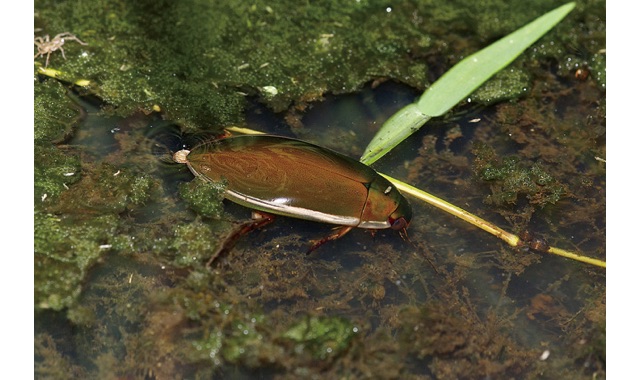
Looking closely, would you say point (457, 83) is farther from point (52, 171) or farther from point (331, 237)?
point (52, 171)

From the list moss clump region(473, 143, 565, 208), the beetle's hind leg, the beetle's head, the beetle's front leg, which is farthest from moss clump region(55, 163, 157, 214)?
moss clump region(473, 143, 565, 208)

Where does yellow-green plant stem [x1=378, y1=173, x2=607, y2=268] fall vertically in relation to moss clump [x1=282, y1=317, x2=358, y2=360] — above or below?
above

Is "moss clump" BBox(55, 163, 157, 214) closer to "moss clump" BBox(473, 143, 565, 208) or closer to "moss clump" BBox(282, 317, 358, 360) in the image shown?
"moss clump" BBox(282, 317, 358, 360)

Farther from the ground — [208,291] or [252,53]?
[252,53]

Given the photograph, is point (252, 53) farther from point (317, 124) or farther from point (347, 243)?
point (347, 243)

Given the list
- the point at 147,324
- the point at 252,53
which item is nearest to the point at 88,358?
the point at 147,324

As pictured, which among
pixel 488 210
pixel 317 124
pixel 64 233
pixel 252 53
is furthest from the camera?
pixel 252 53

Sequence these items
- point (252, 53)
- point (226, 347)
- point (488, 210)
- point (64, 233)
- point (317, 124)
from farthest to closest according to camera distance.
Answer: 1. point (252, 53)
2. point (317, 124)
3. point (488, 210)
4. point (64, 233)
5. point (226, 347)

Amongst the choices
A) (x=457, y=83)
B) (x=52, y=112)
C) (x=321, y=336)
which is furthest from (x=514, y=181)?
(x=52, y=112)
